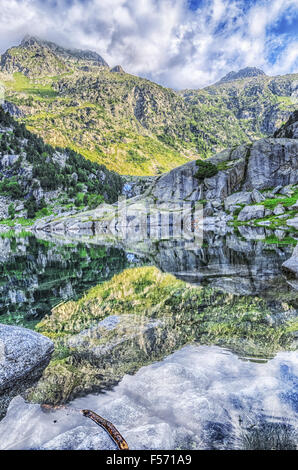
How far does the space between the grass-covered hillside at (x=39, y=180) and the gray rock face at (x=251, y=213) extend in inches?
3151

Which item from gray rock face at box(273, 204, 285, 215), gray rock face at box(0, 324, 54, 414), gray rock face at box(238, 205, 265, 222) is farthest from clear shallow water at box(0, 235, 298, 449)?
gray rock face at box(238, 205, 265, 222)

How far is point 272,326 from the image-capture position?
1063 cm

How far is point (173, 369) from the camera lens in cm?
794

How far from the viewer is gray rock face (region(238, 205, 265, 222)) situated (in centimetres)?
7694

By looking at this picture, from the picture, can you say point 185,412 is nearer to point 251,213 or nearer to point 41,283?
point 41,283

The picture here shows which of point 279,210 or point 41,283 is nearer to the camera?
point 41,283

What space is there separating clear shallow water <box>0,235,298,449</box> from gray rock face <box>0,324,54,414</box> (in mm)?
477

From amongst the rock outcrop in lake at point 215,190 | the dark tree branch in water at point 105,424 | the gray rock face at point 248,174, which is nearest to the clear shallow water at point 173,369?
the dark tree branch in water at point 105,424

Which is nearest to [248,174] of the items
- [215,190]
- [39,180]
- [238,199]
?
[215,190]

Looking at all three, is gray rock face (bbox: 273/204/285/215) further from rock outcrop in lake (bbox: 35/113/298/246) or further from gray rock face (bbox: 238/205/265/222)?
rock outcrop in lake (bbox: 35/113/298/246)

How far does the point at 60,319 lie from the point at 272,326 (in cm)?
985

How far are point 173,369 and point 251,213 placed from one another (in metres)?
76.7

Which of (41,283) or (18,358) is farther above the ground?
(18,358)
